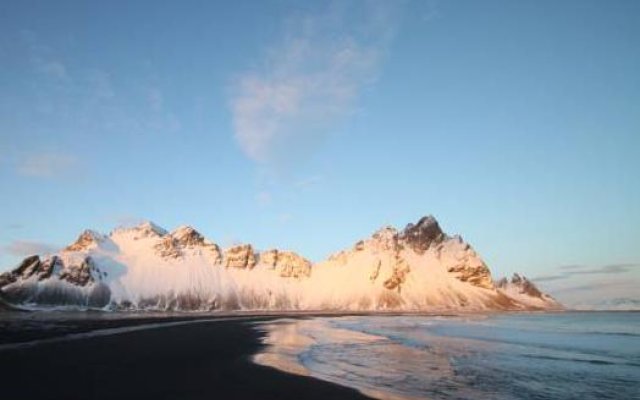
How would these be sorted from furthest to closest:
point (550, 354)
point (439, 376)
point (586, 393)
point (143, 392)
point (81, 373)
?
point (550, 354) → point (439, 376) → point (81, 373) → point (586, 393) → point (143, 392)

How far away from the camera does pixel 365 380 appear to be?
1065 inches

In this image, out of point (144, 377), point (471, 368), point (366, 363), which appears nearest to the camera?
point (144, 377)

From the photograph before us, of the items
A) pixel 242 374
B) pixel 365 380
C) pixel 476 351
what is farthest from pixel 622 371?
pixel 242 374

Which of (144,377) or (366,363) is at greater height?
(366,363)

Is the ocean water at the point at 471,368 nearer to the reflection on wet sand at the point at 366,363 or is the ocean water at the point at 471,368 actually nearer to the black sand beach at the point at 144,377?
the reflection on wet sand at the point at 366,363

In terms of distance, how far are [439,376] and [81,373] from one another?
57.5 ft

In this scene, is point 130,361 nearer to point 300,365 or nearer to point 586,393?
point 300,365

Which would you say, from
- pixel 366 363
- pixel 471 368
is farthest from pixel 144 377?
pixel 471 368

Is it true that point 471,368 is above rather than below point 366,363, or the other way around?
below

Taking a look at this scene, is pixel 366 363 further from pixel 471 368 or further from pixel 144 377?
pixel 144 377

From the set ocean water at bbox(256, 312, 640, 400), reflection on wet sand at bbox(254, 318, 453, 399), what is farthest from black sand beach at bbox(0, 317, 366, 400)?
ocean water at bbox(256, 312, 640, 400)

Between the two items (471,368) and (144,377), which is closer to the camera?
(144,377)

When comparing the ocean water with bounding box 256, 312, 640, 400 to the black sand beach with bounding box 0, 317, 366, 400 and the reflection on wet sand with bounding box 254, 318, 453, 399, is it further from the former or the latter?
the black sand beach with bounding box 0, 317, 366, 400

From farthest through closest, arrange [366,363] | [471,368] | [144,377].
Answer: [366,363] < [471,368] < [144,377]
